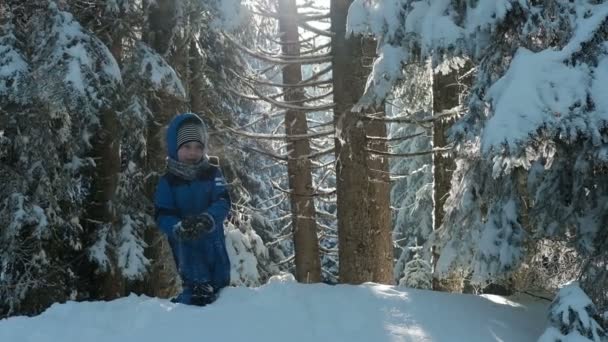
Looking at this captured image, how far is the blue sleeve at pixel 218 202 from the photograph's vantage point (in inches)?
177

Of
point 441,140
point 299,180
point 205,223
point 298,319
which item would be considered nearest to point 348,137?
point 441,140

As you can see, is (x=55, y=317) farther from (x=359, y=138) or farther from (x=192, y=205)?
(x=359, y=138)

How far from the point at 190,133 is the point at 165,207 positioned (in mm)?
637

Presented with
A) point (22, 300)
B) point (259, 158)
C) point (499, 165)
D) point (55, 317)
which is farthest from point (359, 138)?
point (259, 158)

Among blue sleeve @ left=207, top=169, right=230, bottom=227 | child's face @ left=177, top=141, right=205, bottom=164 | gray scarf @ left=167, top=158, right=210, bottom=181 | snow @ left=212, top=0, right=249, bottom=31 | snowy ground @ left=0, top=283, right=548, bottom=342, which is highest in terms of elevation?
snow @ left=212, top=0, right=249, bottom=31

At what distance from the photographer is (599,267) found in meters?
3.56

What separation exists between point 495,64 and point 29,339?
3.55 metres

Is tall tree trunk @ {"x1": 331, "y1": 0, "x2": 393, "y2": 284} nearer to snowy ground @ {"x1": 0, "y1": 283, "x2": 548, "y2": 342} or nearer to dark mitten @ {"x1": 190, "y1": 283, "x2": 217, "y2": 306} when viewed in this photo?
snowy ground @ {"x1": 0, "y1": 283, "x2": 548, "y2": 342}

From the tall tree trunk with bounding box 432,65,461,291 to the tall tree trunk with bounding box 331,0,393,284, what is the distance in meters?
0.83

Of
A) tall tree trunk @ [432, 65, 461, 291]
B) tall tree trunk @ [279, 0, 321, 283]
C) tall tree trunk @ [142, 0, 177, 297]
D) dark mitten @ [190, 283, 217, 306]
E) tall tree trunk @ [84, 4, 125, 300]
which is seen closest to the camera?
dark mitten @ [190, 283, 217, 306]

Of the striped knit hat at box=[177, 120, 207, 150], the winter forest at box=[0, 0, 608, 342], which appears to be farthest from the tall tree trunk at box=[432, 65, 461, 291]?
the striped knit hat at box=[177, 120, 207, 150]

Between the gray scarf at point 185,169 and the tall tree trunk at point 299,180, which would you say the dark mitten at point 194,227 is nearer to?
the gray scarf at point 185,169

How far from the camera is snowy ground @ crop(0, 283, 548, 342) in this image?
3629 millimetres

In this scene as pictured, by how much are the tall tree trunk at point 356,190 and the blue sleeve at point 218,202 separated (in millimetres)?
2414
